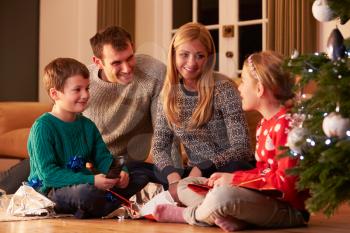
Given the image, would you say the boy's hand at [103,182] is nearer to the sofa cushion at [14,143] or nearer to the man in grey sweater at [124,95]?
the man in grey sweater at [124,95]

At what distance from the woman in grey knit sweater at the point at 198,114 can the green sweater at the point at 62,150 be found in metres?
0.29

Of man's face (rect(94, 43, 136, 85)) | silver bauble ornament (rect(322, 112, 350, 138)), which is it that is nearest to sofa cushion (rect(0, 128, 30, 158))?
man's face (rect(94, 43, 136, 85))

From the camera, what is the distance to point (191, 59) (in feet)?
8.92

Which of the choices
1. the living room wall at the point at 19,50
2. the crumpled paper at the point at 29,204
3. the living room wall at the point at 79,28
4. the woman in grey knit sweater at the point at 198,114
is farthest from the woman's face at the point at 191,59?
the living room wall at the point at 19,50

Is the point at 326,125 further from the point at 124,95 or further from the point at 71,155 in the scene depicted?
the point at 124,95

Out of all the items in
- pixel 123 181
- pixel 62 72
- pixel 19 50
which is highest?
pixel 19 50

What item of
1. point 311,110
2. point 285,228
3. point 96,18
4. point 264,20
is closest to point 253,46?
point 264,20

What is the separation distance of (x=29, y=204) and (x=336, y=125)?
1592 mm

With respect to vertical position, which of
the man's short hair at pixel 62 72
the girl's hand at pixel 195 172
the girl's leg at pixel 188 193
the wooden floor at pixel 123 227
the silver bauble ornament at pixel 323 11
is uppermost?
the silver bauble ornament at pixel 323 11

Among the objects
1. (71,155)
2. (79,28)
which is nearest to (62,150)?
(71,155)

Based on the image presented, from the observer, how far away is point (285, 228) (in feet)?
7.37

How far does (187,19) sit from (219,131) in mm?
3372

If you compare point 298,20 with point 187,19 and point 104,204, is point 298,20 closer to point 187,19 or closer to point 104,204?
point 187,19

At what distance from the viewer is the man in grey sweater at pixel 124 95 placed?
2.96m
